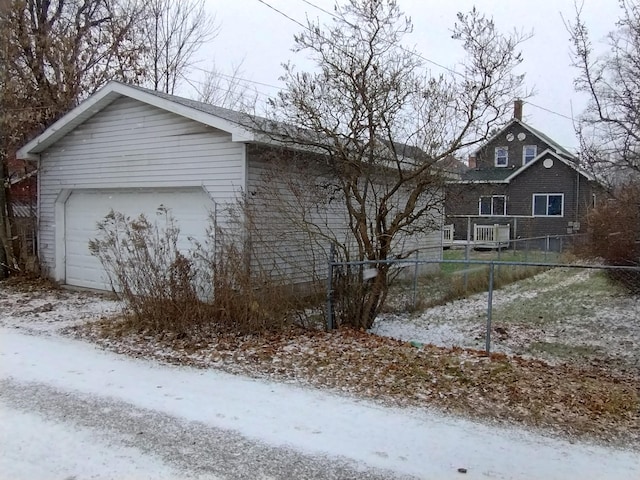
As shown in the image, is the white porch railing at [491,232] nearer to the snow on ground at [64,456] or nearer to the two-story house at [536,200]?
the two-story house at [536,200]

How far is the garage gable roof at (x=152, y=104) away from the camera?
8.71m

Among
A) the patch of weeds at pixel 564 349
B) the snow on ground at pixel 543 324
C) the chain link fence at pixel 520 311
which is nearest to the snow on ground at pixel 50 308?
the chain link fence at pixel 520 311

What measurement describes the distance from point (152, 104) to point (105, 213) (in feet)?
9.77

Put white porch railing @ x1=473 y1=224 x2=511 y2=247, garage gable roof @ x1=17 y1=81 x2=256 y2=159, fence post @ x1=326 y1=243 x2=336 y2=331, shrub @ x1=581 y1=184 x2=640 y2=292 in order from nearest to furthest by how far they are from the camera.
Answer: fence post @ x1=326 y1=243 x2=336 y2=331, garage gable roof @ x1=17 y1=81 x2=256 y2=159, shrub @ x1=581 y1=184 x2=640 y2=292, white porch railing @ x1=473 y1=224 x2=511 y2=247

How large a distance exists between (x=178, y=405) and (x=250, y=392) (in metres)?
0.70

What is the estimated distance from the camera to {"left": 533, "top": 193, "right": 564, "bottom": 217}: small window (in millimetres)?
27938

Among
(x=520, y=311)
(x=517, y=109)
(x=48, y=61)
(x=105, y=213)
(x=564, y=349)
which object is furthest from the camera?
(x=48, y=61)

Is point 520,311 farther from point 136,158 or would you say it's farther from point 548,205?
point 548,205

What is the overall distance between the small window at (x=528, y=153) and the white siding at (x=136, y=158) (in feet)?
85.0

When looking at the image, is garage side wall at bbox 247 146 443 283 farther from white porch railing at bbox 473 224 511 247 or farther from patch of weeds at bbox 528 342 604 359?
white porch railing at bbox 473 224 511 247

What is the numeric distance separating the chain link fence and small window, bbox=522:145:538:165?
60.7 feet

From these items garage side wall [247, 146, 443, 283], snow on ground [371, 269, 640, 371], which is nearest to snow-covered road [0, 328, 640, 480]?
garage side wall [247, 146, 443, 283]

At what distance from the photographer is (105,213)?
11.6 meters

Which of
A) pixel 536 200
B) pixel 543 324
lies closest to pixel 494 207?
pixel 536 200
